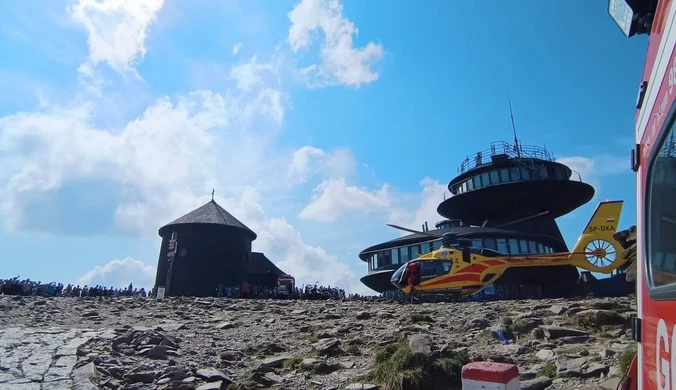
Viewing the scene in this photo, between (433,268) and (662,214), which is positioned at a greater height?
(433,268)

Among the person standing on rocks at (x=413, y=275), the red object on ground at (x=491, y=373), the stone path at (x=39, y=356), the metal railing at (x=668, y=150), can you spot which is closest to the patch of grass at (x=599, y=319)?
the red object on ground at (x=491, y=373)

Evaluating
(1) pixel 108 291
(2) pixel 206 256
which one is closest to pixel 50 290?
(1) pixel 108 291

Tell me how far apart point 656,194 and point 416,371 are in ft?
20.5

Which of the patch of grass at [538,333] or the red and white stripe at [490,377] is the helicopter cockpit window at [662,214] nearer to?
the red and white stripe at [490,377]

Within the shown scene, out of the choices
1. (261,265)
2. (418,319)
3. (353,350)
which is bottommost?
(353,350)

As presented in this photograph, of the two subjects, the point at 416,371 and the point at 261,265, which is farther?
the point at 261,265

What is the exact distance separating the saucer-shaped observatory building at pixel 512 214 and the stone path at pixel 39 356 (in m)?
29.7

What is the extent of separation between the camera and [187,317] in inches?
731

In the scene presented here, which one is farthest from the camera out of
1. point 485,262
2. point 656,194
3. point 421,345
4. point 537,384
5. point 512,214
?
point 512,214

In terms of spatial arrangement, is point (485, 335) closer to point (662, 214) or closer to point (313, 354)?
point (313, 354)

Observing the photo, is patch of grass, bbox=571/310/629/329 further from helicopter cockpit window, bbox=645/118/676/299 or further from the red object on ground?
helicopter cockpit window, bbox=645/118/676/299

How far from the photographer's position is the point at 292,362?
1078cm

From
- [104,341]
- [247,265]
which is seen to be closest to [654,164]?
[104,341]

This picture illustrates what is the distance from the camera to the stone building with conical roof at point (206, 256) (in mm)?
45312
